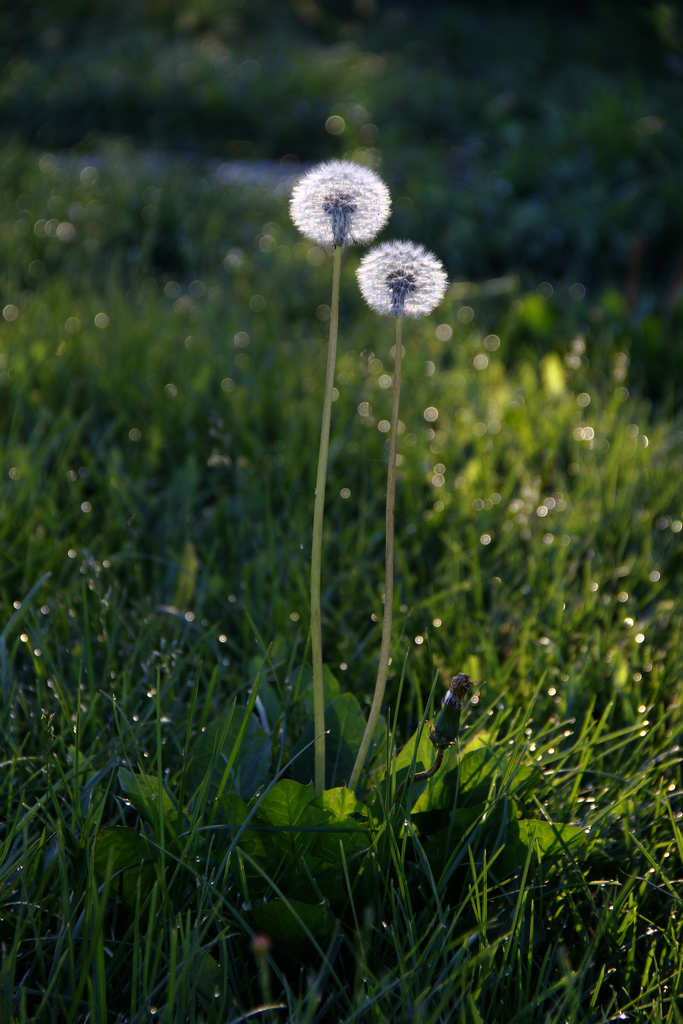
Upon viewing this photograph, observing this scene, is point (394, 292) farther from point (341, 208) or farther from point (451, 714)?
point (451, 714)

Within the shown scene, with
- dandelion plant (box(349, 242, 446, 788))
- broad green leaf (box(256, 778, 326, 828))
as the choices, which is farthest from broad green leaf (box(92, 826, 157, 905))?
dandelion plant (box(349, 242, 446, 788))

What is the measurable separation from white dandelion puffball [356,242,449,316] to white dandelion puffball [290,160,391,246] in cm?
4

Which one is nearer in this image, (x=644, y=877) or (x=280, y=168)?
(x=644, y=877)

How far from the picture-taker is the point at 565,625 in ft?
5.16

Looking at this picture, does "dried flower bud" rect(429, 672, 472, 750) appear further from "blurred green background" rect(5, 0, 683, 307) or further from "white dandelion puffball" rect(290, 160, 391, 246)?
"blurred green background" rect(5, 0, 683, 307)

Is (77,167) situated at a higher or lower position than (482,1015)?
higher

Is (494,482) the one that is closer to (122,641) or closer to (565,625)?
(565,625)

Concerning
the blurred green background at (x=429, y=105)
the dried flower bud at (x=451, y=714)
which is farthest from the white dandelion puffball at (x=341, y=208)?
the blurred green background at (x=429, y=105)

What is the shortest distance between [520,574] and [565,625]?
6.7 inches

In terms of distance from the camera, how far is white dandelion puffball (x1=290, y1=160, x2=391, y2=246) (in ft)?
3.13

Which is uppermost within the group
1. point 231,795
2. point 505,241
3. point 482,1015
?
point 505,241

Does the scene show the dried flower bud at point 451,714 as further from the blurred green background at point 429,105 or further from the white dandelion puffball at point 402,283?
the blurred green background at point 429,105

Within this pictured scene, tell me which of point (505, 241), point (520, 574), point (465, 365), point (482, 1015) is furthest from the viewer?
point (505, 241)

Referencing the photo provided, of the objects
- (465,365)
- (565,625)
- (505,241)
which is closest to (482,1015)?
(565,625)
